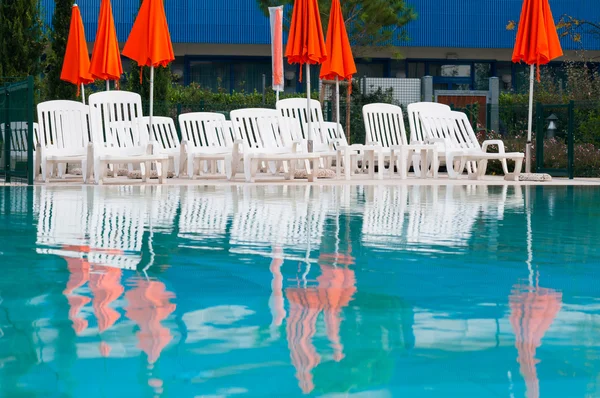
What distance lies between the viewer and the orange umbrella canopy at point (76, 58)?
1736 centimetres

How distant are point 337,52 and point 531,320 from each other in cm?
1314

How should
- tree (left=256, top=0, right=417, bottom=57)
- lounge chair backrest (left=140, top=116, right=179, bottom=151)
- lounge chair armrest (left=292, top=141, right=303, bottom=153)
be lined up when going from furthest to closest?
tree (left=256, top=0, right=417, bottom=57), lounge chair backrest (left=140, top=116, right=179, bottom=151), lounge chair armrest (left=292, top=141, right=303, bottom=153)

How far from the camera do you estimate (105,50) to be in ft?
54.9

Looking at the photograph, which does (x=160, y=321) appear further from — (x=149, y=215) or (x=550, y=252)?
(x=149, y=215)

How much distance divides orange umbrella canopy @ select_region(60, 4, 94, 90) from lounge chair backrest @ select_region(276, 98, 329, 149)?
3.18 meters

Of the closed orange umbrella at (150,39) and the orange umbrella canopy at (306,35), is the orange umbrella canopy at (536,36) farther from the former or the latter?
the closed orange umbrella at (150,39)

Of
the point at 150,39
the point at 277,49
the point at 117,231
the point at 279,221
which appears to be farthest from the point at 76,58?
the point at 117,231

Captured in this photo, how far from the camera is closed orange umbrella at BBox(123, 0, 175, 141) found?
15852 mm

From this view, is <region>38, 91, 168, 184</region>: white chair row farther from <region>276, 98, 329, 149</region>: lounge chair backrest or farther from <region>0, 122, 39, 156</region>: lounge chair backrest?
<region>276, 98, 329, 149</region>: lounge chair backrest

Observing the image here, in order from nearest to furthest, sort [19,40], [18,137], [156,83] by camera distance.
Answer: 1. [18,137]
2. [19,40]
3. [156,83]

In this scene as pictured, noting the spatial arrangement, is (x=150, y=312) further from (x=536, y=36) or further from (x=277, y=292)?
(x=536, y=36)

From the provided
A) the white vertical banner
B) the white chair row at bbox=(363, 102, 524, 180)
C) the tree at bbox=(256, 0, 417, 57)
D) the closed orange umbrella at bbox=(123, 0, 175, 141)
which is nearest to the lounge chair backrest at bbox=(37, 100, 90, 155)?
the closed orange umbrella at bbox=(123, 0, 175, 141)

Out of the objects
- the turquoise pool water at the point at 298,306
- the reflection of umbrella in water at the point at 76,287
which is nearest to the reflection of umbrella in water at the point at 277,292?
the turquoise pool water at the point at 298,306

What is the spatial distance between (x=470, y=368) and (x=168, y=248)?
3.58m
